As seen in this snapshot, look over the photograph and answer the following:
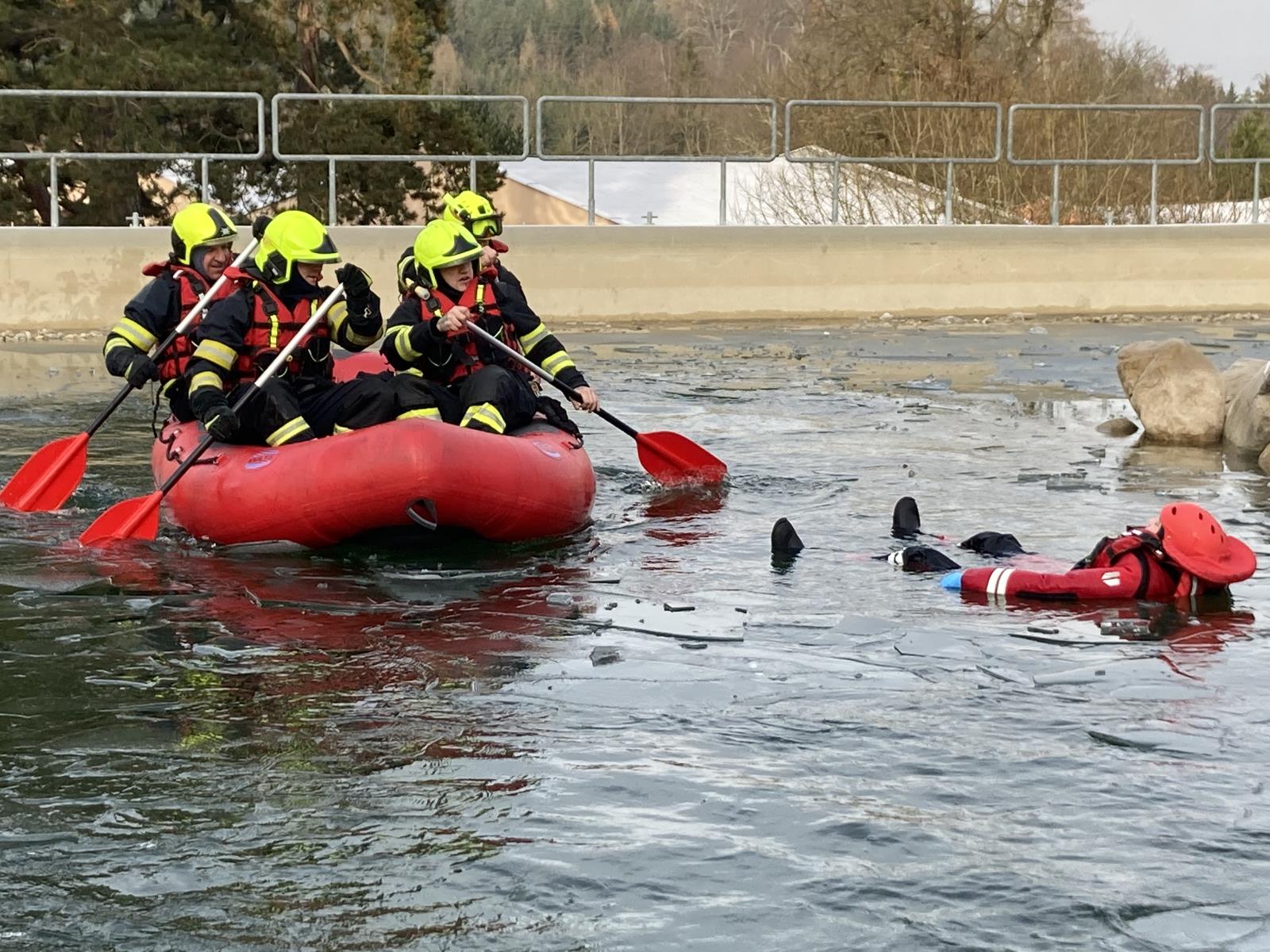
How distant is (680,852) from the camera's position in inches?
188

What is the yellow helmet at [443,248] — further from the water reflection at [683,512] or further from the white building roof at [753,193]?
the white building roof at [753,193]

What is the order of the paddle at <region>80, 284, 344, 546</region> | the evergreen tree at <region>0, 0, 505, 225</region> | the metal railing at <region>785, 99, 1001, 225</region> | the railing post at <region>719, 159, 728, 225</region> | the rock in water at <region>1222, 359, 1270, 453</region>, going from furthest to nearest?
the evergreen tree at <region>0, 0, 505, 225</region>, the railing post at <region>719, 159, 728, 225</region>, the metal railing at <region>785, 99, 1001, 225</region>, the rock in water at <region>1222, 359, 1270, 453</region>, the paddle at <region>80, 284, 344, 546</region>

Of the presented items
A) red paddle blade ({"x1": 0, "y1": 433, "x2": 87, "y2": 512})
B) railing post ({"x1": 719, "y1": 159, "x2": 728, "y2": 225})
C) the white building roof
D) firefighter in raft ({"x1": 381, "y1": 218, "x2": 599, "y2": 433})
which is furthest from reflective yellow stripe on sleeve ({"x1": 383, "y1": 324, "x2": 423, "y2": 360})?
the white building roof

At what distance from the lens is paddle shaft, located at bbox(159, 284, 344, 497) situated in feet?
28.0

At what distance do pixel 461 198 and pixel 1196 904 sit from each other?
6829 mm

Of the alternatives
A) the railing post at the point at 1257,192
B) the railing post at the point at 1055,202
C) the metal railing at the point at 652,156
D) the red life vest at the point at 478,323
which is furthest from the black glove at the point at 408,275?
the railing post at the point at 1257,192

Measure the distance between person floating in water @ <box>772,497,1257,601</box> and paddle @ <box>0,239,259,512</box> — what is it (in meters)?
4.12

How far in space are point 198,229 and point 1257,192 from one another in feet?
46.0

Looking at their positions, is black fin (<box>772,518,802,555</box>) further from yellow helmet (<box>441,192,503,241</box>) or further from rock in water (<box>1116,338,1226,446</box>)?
rock in water (<box>1116,338,1226,446</box>)

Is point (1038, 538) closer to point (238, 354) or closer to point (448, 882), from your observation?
point (238, 354)

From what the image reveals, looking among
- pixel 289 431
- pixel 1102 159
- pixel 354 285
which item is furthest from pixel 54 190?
pixel 1102 159

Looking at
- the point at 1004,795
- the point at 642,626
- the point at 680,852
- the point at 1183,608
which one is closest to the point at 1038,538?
the point at 1183,608

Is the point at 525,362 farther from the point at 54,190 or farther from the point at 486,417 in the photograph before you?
the point at 54,190

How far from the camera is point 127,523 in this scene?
8562 mm
